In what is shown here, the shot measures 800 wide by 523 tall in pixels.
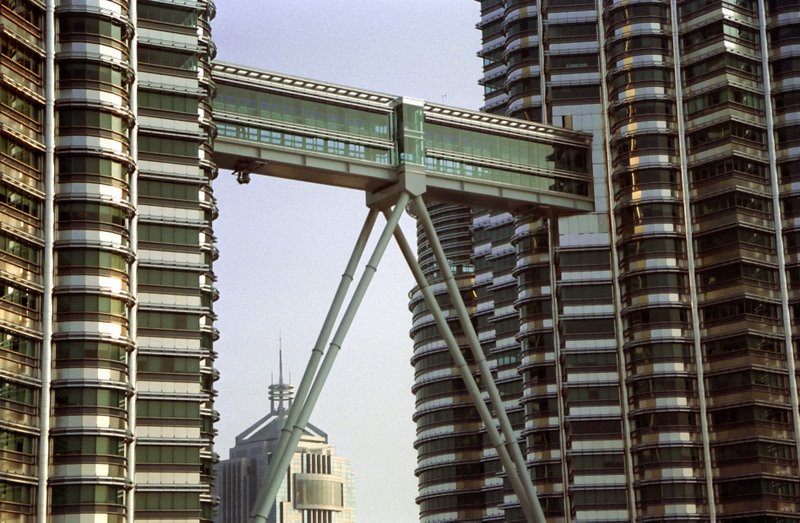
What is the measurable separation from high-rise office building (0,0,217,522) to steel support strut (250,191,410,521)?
6.44 m

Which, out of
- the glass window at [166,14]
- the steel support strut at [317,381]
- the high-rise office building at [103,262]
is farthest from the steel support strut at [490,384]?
the glass window at [166,14]

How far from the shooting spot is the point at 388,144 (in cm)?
13500

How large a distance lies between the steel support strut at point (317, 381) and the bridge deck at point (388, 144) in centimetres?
380

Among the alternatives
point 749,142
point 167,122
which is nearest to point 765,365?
point 749,142

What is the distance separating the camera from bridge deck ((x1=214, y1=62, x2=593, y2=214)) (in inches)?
5039

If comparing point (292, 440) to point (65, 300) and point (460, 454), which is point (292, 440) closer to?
point (65, 300)

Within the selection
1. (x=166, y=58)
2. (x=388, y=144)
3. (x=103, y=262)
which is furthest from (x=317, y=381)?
(x=166, y=58)

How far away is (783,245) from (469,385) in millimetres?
29612

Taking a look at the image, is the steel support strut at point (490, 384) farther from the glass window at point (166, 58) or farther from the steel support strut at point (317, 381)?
the glass window at point (166, 58)

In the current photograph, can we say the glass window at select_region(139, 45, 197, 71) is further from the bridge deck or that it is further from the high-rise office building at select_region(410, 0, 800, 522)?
the high-rise office building at select_region(410, 0, 800, 522)

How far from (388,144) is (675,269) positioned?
91.7 ft

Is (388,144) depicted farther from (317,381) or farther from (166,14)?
(166,14)

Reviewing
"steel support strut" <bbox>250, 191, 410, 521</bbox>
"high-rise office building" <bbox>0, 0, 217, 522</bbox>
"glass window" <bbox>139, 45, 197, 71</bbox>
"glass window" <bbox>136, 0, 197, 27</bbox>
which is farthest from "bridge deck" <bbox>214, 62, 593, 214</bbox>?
"glass window" <bbox>139, 45, 197, 71</bbox>

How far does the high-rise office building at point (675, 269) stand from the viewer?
140250 millimetres
